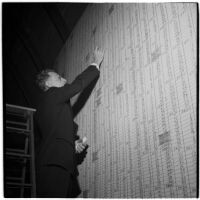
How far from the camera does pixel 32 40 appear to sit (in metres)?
2.45

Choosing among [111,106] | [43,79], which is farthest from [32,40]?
[111,106]

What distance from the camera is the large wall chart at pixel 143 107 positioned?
3.86ft

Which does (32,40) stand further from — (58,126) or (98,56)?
(58,126)

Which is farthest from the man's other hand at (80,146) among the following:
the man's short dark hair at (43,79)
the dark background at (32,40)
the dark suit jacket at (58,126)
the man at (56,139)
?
the dark background at (32,40)

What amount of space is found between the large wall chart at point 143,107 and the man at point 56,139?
0.60 feet

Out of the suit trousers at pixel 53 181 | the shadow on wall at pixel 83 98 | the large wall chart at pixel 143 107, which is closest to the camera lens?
the large wall chart at pixel 143 107

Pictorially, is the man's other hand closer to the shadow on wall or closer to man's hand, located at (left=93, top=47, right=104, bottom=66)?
the shadow on wall

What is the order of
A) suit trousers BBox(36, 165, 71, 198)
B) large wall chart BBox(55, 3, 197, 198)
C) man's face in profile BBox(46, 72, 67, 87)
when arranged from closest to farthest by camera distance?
large wall chart BBox(55, 3, 197, 198), suit trousers BBox(36, 165, 71, 198), man's face in profile BBox(46, 72, 67, 87)

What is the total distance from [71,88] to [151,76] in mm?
532

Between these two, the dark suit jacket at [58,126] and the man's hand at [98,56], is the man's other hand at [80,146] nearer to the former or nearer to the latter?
the dark suit jacket at [58,126]

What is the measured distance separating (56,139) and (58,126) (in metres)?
Result: 0.08

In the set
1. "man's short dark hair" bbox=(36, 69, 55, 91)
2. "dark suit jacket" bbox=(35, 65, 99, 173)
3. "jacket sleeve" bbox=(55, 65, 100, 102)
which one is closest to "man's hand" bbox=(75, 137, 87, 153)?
"dark suit jacket" bbox=(35, 65, 99, 173)

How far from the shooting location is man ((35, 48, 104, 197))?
1.47 meters

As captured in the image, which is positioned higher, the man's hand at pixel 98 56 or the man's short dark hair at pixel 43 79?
the man's hand at pixel 98 56
